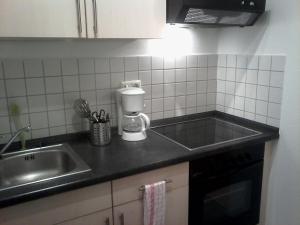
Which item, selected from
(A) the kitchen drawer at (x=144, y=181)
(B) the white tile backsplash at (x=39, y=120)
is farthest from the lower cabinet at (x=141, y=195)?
(B) the white tile backsplash at (x=39, y=120)

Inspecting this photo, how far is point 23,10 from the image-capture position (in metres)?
1.14

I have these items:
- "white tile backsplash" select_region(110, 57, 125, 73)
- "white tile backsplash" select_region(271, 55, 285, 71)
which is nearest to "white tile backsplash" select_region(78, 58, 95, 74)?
"white tile backsplash" select_region(110, 57, 125, 73)

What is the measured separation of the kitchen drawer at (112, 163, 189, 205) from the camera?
1295mm

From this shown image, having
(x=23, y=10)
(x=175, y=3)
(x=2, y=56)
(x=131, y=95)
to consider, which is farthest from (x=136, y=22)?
(x=2, y=56)

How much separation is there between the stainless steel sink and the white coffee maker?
349 millimetres

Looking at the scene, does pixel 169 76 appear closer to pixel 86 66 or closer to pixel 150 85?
pixel 150 85

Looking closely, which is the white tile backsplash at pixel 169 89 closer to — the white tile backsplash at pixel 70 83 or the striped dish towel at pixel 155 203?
the white tile backsplash at pixel 70 83

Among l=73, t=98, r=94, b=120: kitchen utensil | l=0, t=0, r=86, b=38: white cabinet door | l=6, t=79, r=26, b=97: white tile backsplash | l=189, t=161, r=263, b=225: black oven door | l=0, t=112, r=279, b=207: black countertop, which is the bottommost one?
l=189, t=161, r=263, b=225: black oven door

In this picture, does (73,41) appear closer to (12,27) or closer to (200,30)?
(12,27)

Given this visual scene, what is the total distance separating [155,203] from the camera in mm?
1380

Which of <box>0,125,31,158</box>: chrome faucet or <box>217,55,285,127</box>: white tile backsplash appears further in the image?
<box>217,55,285,127</box>: white tile backsplash

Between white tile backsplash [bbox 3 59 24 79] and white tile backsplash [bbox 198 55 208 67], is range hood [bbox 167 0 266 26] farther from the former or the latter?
white tile backsplash [bbox 3 59 24 79]

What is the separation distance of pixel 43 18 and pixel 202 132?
3.82 ft

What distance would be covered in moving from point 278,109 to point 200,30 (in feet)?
2.51
